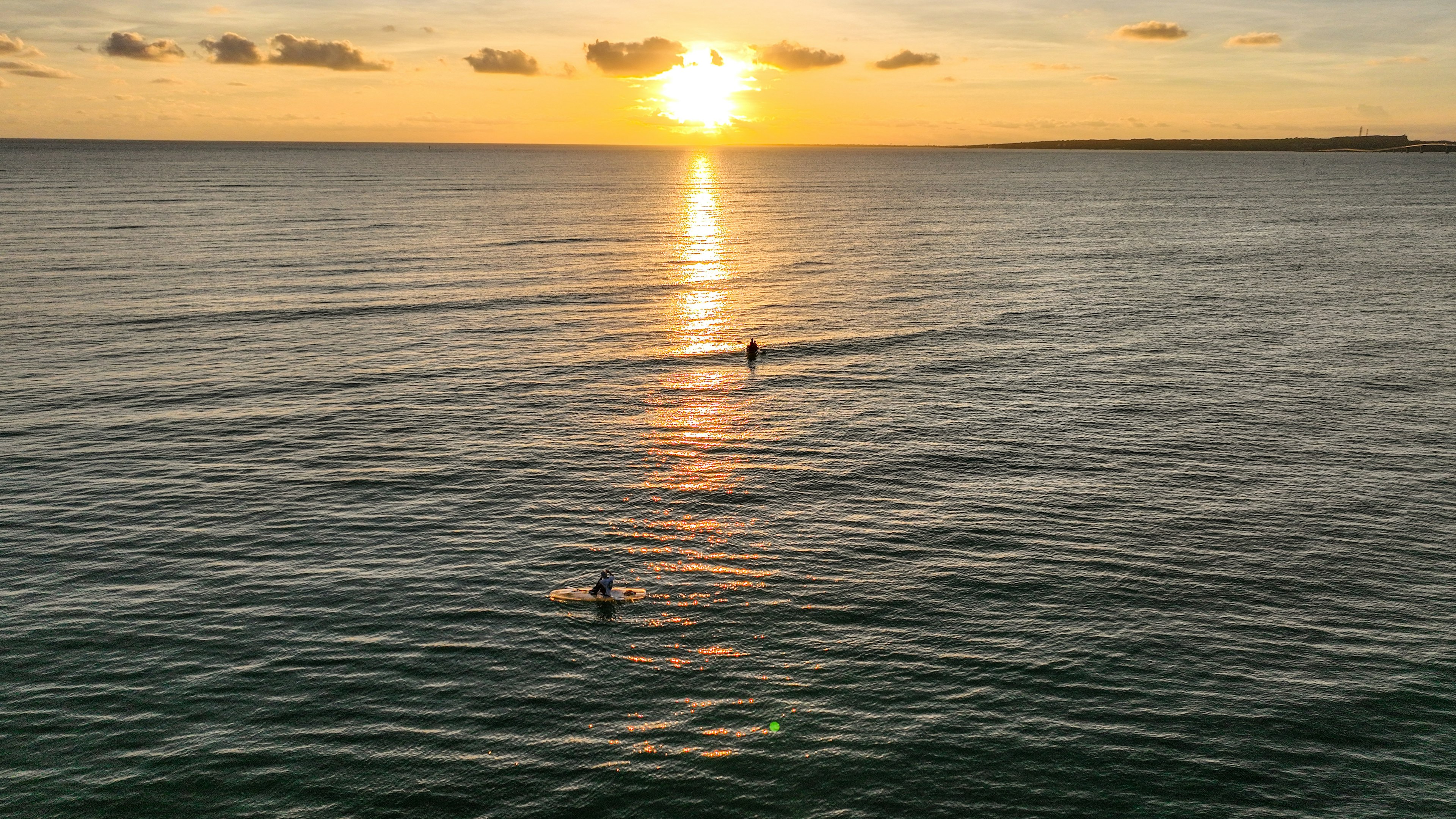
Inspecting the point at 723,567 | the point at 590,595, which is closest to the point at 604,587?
the point at 590,595

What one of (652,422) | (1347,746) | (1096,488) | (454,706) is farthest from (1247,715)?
(652,422)

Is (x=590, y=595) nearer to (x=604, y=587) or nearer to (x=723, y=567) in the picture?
(x=604, y=587)

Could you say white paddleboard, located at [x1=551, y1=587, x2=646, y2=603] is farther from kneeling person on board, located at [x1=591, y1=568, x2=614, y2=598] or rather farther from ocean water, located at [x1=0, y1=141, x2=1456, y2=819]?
ocean water, located at [x1=0, y1=141, x2=1456, y2=819]

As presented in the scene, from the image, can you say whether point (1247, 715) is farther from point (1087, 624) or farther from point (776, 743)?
point (776, 743)

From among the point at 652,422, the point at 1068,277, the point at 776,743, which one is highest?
the point at 1068,277

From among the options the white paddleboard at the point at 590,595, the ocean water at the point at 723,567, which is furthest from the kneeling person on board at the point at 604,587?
the ocean water at the point at 723,567

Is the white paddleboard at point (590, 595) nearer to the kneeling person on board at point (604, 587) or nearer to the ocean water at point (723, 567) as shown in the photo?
the kneeling person on board at point (604, 587)
